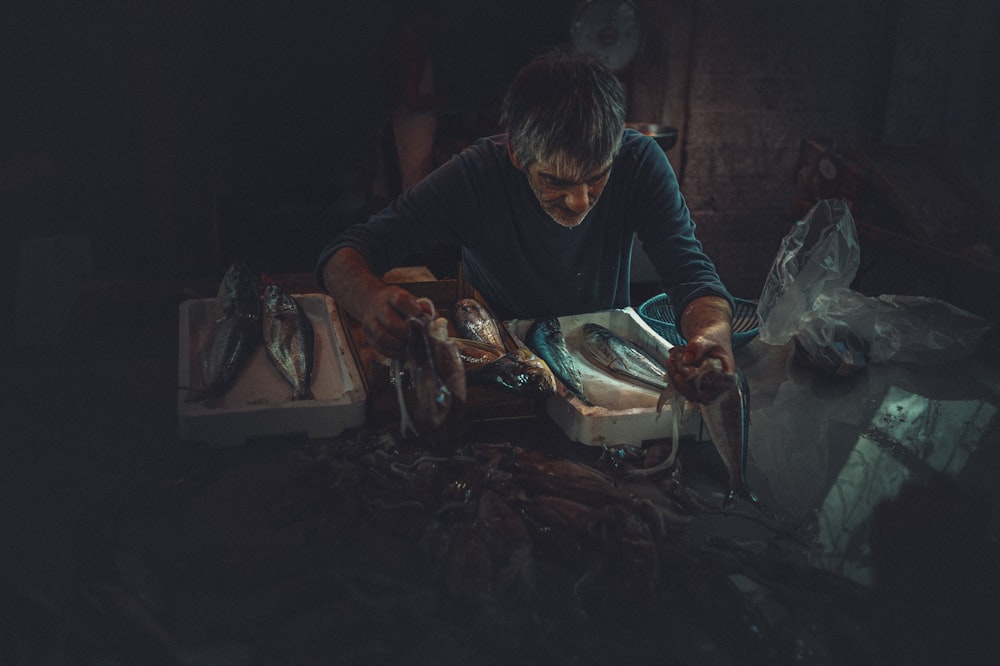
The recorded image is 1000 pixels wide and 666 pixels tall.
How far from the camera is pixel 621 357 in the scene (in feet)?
9.32

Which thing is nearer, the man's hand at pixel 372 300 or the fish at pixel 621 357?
the man's hand at pixel 372 300

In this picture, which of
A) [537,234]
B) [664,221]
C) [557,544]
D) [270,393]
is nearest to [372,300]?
[270,393]

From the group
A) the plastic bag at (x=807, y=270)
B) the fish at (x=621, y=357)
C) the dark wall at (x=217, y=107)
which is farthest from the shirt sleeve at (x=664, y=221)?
the dark wall at (x=217, y=107)

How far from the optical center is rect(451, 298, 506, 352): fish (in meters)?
2.82

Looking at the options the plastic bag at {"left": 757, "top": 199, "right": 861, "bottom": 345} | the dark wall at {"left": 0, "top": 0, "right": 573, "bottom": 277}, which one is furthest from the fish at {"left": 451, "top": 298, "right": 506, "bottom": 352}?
the dark wall at {"left": 0, "top": 0, "right": 573, "bottom": 277}

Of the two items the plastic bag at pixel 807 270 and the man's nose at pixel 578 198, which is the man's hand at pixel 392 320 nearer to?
the man's nose at pixel 578 198

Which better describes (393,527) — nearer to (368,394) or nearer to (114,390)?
(368,394)

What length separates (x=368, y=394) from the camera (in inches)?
101

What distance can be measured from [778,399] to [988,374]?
3.30 feet

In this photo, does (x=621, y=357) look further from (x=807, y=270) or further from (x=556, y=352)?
(x=807, y=270)

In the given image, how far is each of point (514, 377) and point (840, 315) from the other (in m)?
1.74

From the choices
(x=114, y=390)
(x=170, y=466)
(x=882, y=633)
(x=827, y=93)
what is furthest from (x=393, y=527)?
(x=827, y=93)

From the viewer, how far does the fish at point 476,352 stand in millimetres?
2541

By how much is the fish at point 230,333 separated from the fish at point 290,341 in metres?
0.06
